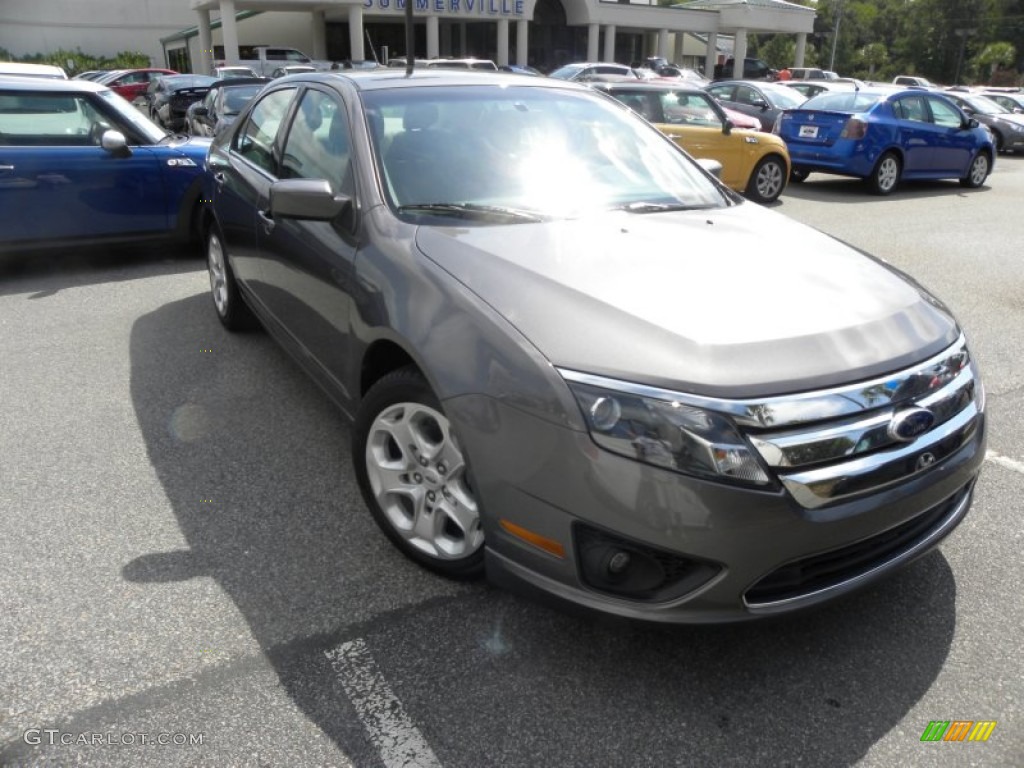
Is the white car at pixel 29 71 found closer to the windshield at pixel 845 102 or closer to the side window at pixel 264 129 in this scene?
the side window at pixel 264 129

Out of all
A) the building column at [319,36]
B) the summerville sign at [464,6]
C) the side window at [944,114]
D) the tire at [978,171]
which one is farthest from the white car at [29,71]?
the building column at [319,36]

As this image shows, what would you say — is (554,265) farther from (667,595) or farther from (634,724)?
(634,724)

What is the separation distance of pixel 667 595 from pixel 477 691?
635 millimetres

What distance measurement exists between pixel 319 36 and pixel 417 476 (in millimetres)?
42294

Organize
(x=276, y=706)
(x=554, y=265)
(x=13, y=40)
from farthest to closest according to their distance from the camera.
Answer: (x=13, y=40)
(x=554, y=265)
(x=276, y=706)

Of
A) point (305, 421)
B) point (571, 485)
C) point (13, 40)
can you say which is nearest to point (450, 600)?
point (571, 485)

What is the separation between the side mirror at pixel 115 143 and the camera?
6738 millimetres

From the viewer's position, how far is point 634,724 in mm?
2252

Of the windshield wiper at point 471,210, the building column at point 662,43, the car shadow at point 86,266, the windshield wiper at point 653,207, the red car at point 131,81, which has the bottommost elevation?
the car shadow at point 86,266

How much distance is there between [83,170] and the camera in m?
6.79

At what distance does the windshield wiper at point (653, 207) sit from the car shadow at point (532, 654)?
1601mm

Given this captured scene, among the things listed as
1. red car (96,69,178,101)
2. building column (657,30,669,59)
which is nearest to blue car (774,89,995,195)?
red car (96,69,178,101)

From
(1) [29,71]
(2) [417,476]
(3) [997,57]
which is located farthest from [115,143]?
(3) [997,57]

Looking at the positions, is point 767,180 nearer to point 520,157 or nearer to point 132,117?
point 132,117
